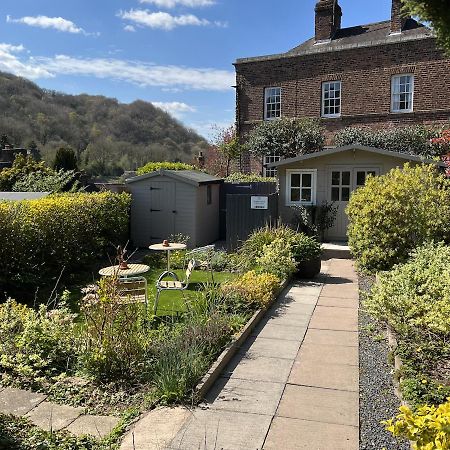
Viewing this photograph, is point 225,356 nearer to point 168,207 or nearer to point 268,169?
→ point 168,207

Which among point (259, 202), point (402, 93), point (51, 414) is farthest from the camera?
point (402, 93)

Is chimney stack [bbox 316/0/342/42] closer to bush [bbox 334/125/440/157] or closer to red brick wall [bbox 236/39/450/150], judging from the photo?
red brick wall [bbox 236/39/450/150]

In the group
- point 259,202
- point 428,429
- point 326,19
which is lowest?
point 428,429

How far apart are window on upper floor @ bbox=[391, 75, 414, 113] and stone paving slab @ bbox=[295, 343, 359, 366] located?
16.8 metres

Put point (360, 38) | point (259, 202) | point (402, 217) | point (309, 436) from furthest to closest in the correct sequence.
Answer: point (360, 38)
point (259, 202)
point (402, 217)
point (309, 436)

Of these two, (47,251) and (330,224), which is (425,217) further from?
(47,251)

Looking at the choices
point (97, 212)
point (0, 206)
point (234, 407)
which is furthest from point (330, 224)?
point (234, 407)

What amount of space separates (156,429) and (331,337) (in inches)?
118

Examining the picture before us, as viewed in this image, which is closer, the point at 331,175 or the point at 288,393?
the point at 288,393

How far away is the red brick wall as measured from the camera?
1898 cm

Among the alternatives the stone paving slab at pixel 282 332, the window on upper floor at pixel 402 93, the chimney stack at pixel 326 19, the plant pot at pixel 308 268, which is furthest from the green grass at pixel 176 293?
the chimney stack at pixel 326 19

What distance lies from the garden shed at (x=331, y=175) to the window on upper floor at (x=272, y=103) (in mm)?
9575

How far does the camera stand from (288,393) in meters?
4.33

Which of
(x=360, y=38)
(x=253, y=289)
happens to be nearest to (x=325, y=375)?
(x=253, y=289)
